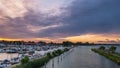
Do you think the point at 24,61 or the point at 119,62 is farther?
the point at 119,62

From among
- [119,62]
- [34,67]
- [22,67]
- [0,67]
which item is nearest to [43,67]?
[34,67]

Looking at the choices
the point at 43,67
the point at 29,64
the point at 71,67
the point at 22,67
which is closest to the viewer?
the point at 22,67

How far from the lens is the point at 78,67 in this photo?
194 feet

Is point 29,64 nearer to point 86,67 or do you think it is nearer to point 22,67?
point 22,67

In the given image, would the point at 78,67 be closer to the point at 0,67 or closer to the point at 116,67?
the point at 116,67

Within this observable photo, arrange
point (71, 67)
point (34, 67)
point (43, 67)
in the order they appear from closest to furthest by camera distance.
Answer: point (34, 67)
point (43, 67)
point (71, 67)

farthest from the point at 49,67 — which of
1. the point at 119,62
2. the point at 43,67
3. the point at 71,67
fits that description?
the point at 119,62

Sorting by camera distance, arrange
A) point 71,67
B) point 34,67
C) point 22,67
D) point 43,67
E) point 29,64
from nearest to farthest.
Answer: point 22,67 < point 29,64 < point 34,67 < point 43,67 < point 71,67

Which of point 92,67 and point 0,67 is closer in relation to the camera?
point 0,67

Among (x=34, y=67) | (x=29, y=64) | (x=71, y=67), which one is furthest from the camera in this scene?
(x=71, y=67)

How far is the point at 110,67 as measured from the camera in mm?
59969

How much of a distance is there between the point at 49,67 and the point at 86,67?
30.9 feet

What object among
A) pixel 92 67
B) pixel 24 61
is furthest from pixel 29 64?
pixel 92 67

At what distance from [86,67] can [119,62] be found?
507 inches
